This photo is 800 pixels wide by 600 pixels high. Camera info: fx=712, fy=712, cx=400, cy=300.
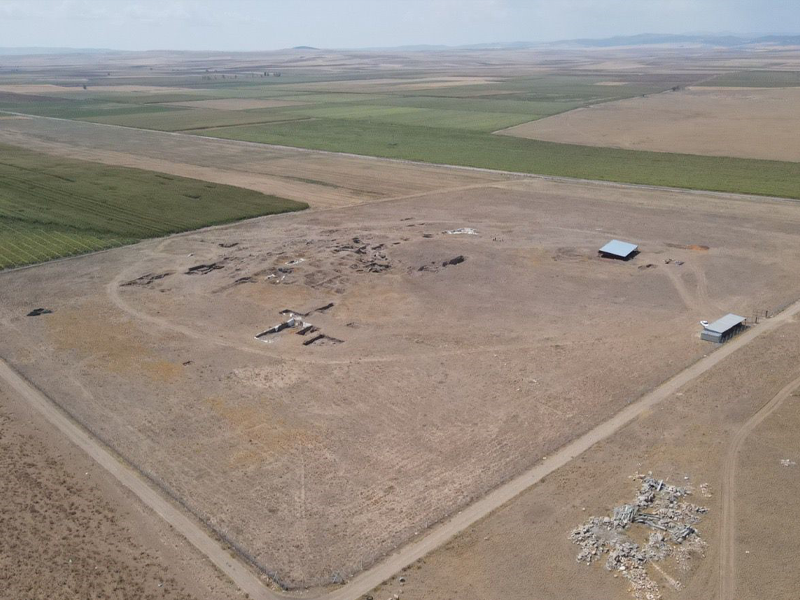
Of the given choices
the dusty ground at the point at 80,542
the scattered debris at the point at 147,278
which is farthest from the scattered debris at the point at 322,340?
the scattered debris at the point at 147,278

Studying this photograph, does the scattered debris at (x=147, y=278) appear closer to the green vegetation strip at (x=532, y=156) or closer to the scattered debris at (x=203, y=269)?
the scattered debris at (x=203, y=269)

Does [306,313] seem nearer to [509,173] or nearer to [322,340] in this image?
[322,340]

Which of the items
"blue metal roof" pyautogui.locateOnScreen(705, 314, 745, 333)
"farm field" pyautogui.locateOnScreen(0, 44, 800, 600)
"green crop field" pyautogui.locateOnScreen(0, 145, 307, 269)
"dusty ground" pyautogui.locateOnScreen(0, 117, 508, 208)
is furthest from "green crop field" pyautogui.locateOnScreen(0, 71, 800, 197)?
"blue metal roof" pyautogui.locateOnScreen(705, 314, 745, 333)

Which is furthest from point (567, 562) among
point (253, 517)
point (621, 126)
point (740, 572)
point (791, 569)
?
point (621, 126)

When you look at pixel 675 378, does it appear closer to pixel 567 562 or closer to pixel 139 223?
pixel 567 562

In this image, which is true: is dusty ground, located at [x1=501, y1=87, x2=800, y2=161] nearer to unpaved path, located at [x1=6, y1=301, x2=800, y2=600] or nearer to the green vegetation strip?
the green vegetation strip

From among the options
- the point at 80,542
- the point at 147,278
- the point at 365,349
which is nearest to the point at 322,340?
the point at 365,349
